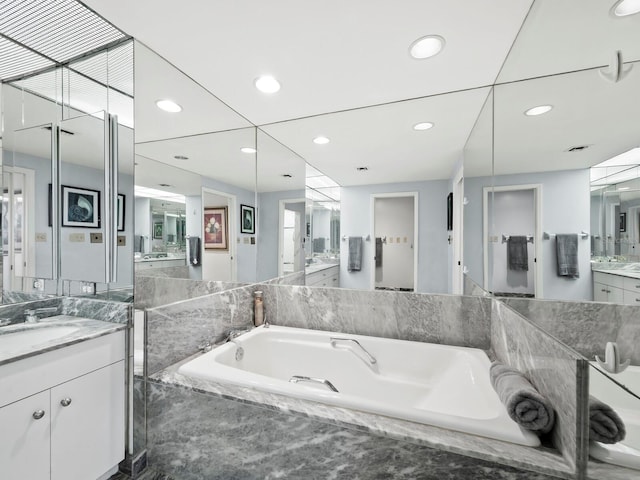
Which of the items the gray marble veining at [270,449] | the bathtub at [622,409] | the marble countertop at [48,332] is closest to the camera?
the bathtub at [622,409]

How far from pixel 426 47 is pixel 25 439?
2571 millimetres

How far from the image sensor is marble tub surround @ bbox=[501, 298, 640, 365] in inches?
Answer: 27.6

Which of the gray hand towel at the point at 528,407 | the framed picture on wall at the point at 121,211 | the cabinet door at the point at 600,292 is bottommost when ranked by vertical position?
the gray hand towel at the point at 528,407

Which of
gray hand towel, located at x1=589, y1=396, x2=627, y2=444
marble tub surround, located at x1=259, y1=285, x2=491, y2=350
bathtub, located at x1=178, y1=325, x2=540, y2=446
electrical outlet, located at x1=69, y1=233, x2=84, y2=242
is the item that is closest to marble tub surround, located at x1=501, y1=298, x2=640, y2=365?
gray hand towel, located at x1=589, y1=396, x2=627, y2=444

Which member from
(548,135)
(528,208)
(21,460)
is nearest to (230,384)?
(21,460)

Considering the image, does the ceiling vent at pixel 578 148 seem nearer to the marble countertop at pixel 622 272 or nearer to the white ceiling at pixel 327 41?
the marble countertop at pixel 622 272

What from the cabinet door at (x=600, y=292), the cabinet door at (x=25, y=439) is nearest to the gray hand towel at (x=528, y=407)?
the cabinet door at (x=600, y=292)

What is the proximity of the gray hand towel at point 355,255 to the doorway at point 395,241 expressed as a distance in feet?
0.33

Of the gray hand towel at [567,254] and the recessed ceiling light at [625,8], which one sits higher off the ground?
the recessed ceiling light at [625,8]

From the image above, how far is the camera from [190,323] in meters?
1.75

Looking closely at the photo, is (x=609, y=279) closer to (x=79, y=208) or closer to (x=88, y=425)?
(x=88, y=425)

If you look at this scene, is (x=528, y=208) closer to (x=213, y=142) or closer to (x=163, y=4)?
(x=163, y=4)

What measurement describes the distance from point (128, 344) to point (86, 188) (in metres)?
1.01

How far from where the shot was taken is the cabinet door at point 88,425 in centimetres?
130
